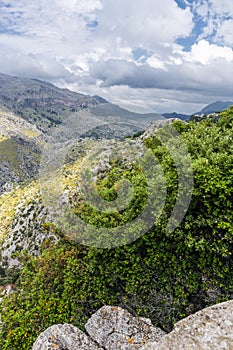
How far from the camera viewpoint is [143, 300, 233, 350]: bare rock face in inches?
186

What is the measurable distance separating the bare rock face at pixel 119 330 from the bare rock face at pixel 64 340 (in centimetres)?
47

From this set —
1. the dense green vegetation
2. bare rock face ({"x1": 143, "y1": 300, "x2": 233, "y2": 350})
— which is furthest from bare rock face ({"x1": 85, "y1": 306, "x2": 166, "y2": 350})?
bare rock face ({"x1": 143, "y1": 300, "x2": 233, "y2": 350})

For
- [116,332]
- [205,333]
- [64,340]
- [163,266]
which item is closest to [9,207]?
[163,266]

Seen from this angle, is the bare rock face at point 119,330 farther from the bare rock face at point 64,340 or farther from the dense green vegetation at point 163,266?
the dense green vegetation at point 163,266

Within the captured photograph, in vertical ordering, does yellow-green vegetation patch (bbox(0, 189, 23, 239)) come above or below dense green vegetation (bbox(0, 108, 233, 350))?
below

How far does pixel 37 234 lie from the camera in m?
44.6

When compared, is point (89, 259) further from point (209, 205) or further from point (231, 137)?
point (231, 137)

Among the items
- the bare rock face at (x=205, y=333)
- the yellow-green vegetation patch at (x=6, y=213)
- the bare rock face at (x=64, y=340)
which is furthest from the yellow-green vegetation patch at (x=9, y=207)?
the bare rock face at (x=205, y=333)

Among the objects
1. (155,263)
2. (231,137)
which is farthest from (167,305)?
(231,137)

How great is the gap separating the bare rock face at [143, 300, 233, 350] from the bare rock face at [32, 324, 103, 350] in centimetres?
594

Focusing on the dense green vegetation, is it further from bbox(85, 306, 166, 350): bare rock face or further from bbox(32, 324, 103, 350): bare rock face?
bbox(32, 324, 103, 350): bare rock face

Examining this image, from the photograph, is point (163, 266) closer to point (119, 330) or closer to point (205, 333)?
point (119, 330)

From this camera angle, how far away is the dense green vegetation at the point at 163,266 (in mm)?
11008

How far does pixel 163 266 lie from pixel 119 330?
12.2 feet
